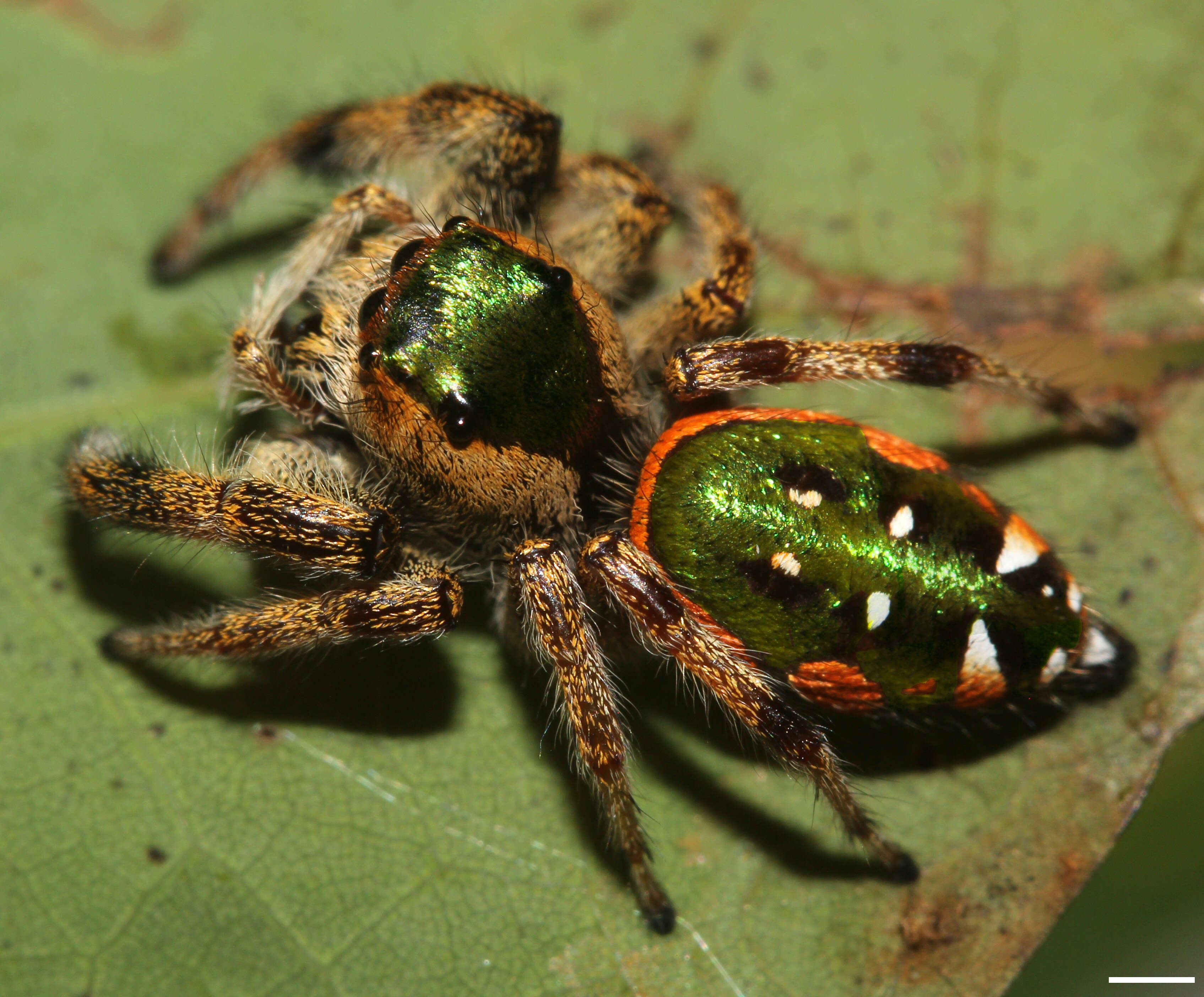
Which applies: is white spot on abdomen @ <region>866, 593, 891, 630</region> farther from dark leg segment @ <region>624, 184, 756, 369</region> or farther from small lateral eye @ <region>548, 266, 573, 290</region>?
small lateral eye @ <region>548, 266, 573, 290</region>

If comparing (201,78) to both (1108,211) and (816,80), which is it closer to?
(816,80)

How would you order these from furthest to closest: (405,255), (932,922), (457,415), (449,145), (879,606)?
1. (449,145)
2. (932,922)
3. (405,255)
4. (457,415)
5. (879,606)

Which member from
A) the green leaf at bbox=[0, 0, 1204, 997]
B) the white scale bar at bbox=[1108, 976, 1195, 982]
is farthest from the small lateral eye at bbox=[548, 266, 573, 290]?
the white scale bar at bbox=[1108, 976, 1195, 982]

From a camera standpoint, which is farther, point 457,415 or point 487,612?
point 487,612

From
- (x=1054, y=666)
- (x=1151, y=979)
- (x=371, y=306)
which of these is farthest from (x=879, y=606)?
(x=1151, y=979)

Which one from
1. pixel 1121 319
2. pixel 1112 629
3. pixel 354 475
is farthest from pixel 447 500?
pixel 1121 319

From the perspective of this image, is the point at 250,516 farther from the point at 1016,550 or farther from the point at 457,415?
the point at 1016,550
